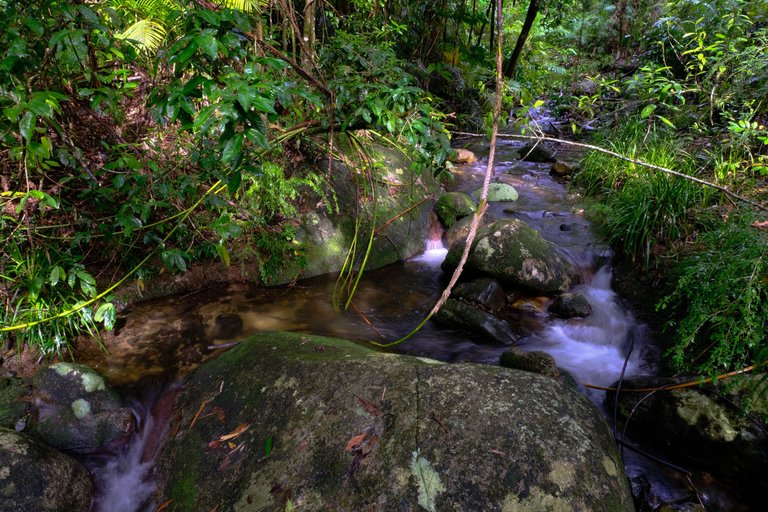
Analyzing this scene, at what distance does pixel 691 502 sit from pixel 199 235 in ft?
13.3

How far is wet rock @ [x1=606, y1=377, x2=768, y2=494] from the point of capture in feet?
8.30

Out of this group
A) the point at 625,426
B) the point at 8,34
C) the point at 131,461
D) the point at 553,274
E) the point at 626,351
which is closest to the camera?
the point at 8,34

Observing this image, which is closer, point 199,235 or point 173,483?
point 173,483

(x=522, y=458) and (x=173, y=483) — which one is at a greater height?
(x=522, y=458)

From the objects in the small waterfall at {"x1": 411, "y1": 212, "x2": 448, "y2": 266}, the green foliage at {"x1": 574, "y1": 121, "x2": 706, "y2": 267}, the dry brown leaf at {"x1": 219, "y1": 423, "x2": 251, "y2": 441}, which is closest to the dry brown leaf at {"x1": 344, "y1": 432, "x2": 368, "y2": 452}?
the dry brown leaf at {"x1": 219, "y1": 423, "x2": 251, "y2": 441}

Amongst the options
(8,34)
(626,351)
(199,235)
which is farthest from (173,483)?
(626,351)

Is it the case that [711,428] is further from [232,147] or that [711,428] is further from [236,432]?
[232,147]

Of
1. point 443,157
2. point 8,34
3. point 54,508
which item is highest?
point 8,34

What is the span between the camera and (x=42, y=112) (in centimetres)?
186

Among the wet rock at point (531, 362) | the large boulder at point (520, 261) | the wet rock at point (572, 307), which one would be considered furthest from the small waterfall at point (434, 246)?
the wet rock at point (531, 362)

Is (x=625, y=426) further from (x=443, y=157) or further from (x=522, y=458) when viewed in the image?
(x=443, y=157)

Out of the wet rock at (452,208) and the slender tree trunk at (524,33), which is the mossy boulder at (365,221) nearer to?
the wet rock at (452,208)

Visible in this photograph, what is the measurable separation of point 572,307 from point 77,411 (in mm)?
4126

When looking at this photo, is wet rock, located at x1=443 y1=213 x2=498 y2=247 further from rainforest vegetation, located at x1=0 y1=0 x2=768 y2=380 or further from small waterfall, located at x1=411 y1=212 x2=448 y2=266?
rainforest vegetation, located at x1=0 y1=0 x2=768 y2=380
